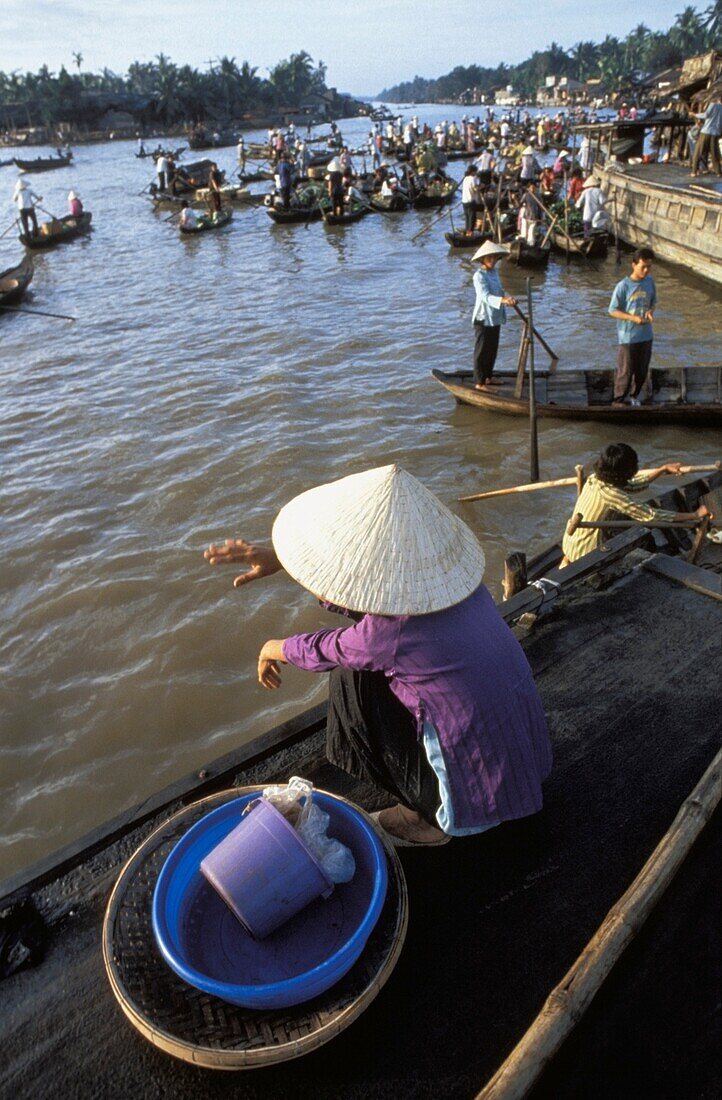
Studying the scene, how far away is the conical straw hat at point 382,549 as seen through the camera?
1.92 metres

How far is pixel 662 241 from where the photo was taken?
16.3 meters

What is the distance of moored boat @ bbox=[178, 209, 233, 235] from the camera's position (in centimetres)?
2094

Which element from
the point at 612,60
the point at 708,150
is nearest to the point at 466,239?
the point at 708,150

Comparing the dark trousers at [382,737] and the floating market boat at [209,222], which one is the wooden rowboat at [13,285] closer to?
the floating market boat at [209,222]

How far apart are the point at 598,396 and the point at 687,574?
552 cm

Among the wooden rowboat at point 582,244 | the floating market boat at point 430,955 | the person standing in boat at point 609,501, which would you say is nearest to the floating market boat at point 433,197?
the wooden rowboat at point 582,244

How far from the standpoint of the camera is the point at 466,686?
1.92 meters

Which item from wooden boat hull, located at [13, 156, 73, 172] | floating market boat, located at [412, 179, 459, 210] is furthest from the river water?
wooden boat hull, located at [13, 156, 73, 172]

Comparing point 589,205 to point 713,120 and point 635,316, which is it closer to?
point 713,120

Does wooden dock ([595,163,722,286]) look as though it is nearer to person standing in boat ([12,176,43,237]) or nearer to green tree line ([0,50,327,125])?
person standing in boat ([12,176,43,237])

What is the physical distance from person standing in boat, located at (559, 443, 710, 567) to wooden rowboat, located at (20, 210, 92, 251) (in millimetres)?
21553

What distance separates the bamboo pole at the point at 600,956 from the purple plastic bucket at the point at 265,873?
0.66 metres

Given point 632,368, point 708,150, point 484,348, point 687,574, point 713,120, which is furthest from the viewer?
point 708,150

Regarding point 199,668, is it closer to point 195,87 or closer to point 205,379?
point 205,379
